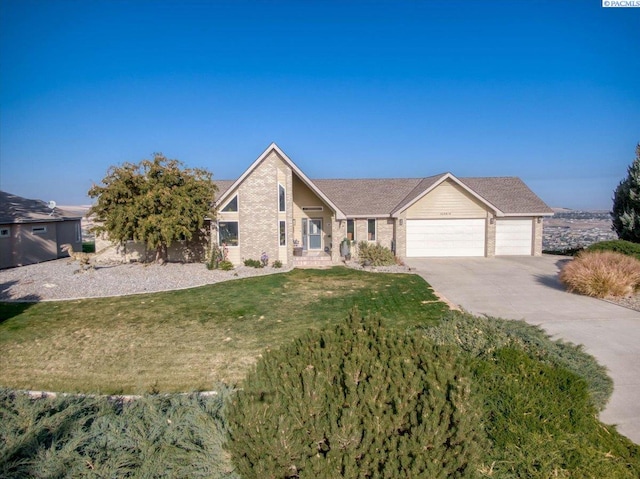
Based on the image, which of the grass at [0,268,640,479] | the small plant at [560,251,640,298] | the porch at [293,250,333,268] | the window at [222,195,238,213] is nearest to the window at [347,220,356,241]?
the porch at [293,250,333,268]

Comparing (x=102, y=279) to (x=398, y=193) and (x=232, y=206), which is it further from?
(x=398, y=193)

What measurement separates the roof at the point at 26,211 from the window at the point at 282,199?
13591 millimetres

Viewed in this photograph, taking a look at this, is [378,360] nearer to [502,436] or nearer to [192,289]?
[502,436]

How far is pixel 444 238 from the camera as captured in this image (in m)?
23.8

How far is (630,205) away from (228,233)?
2202 centimetres

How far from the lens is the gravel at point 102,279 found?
1449cm

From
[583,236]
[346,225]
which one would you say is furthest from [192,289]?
[583,236]

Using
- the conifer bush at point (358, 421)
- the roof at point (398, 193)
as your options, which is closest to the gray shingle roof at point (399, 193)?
the roof at point (398, 193)

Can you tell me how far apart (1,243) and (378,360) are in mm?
23345

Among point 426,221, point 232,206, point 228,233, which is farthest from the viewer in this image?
point 426,221

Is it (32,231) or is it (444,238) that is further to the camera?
(444,238)

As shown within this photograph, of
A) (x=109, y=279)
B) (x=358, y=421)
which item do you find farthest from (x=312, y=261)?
(x=358, y=421)

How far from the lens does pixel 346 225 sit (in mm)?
23750

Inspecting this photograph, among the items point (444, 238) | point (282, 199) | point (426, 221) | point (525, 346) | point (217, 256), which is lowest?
point (525, 346)
